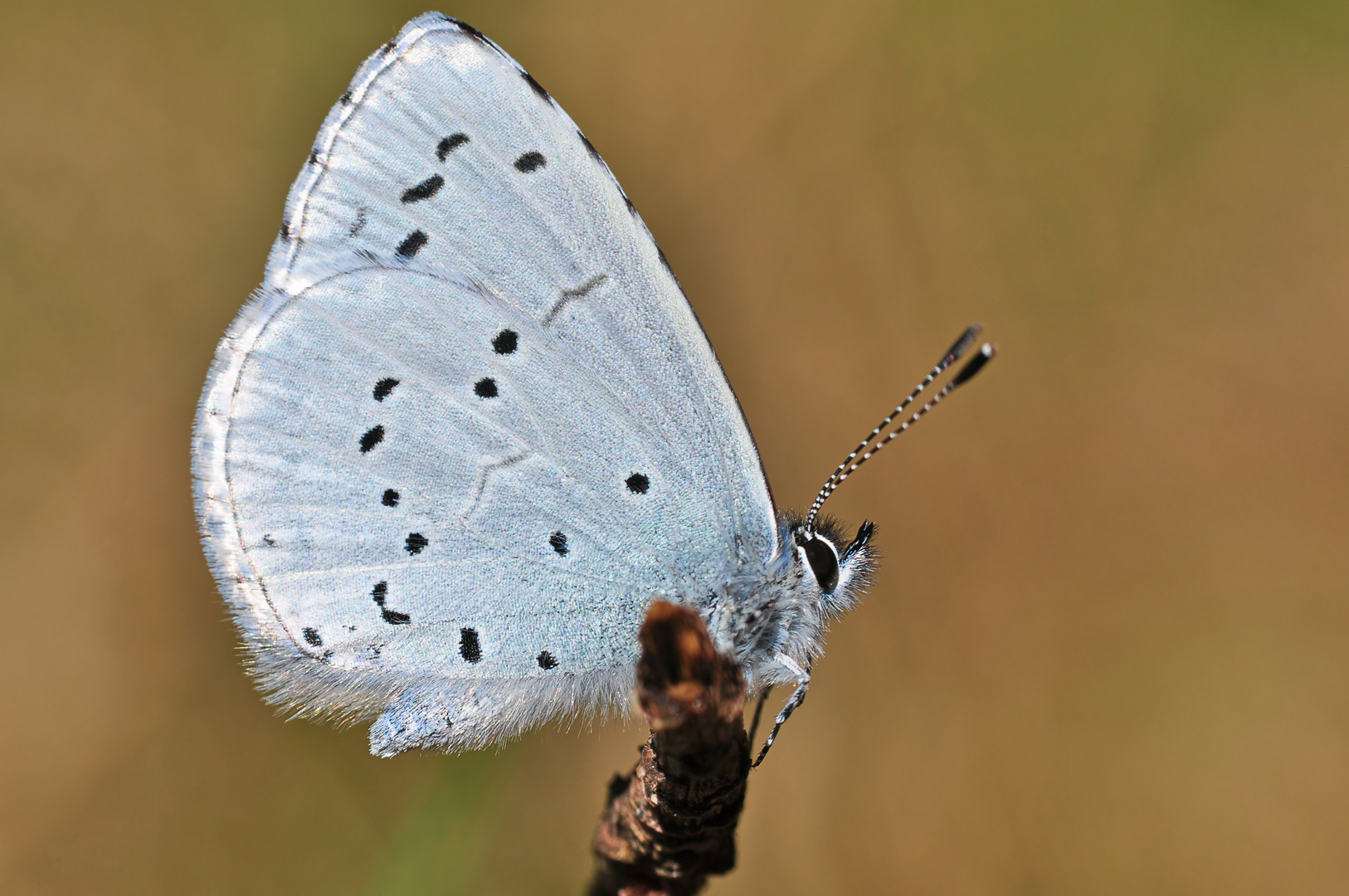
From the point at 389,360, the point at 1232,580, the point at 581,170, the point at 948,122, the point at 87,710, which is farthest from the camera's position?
the point at 948,122

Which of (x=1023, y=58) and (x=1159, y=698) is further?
(x=1023, y=58)

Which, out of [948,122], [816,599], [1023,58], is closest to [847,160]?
[948,122]

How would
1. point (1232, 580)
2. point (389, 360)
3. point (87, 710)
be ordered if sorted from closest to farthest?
point (389, 360), point (87, 710), point (1232, 580)

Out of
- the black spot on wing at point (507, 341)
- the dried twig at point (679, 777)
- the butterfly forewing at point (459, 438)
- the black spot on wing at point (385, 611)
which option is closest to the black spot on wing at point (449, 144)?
the butterfly forewing at point (459, 438)

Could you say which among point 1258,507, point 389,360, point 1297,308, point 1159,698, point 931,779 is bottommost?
point 931,779

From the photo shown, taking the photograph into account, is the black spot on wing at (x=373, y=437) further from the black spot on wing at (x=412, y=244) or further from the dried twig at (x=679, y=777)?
the dried twig at (x=679, y=777)

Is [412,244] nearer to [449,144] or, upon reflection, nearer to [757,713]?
[449,144]

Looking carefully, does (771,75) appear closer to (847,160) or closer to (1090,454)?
(847,160)

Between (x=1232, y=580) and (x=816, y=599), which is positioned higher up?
(x=1232, y=580)

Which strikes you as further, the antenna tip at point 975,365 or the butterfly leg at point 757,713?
the antenna tip at point 975,365
